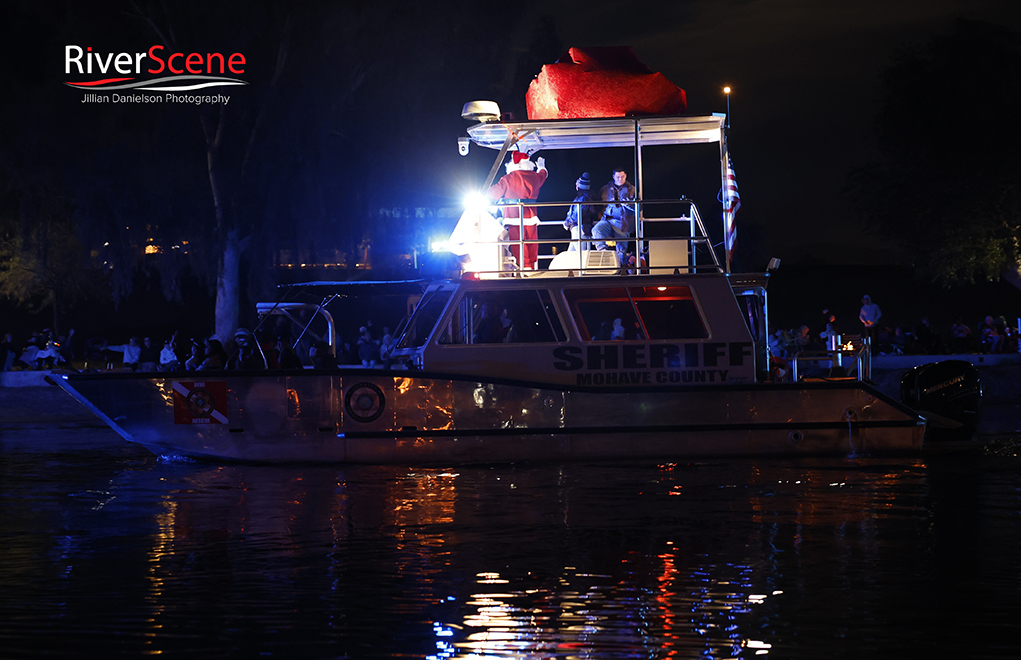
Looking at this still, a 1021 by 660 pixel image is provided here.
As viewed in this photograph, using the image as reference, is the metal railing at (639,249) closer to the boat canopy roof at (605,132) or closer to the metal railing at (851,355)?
the boat canopy roof at (605,132)

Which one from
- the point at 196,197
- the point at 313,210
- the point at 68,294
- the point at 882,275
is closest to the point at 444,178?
the point at 313,210

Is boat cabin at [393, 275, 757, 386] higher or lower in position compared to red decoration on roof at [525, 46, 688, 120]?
lower

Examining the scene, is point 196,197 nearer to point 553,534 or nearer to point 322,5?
point 322,5

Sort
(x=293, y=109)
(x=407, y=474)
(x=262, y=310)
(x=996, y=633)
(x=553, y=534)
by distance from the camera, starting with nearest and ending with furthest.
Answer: (x=996, y=633) → (x=553, y=534) → (x=407, y=474) → (x=262, y=310) → (x=293, y=109)

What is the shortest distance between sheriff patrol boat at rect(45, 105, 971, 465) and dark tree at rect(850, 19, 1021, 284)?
18.9 meters

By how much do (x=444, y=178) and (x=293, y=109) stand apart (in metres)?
4.39

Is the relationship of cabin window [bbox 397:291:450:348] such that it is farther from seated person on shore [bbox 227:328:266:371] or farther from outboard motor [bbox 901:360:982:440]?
outboard motor [bbox 901:360:982:440]

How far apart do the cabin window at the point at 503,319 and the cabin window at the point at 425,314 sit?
0.31 meters

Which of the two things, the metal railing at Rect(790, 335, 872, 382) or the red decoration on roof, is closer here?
the metal railing at Rect(790, 335, 872, 382)

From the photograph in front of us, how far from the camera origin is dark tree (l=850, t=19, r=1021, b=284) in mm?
28016

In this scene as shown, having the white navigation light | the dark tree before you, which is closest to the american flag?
the white navigation light

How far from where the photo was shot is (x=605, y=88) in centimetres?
1229

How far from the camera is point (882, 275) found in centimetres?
7050

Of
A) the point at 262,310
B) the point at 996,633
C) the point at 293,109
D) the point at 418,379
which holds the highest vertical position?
the point at 293,109
